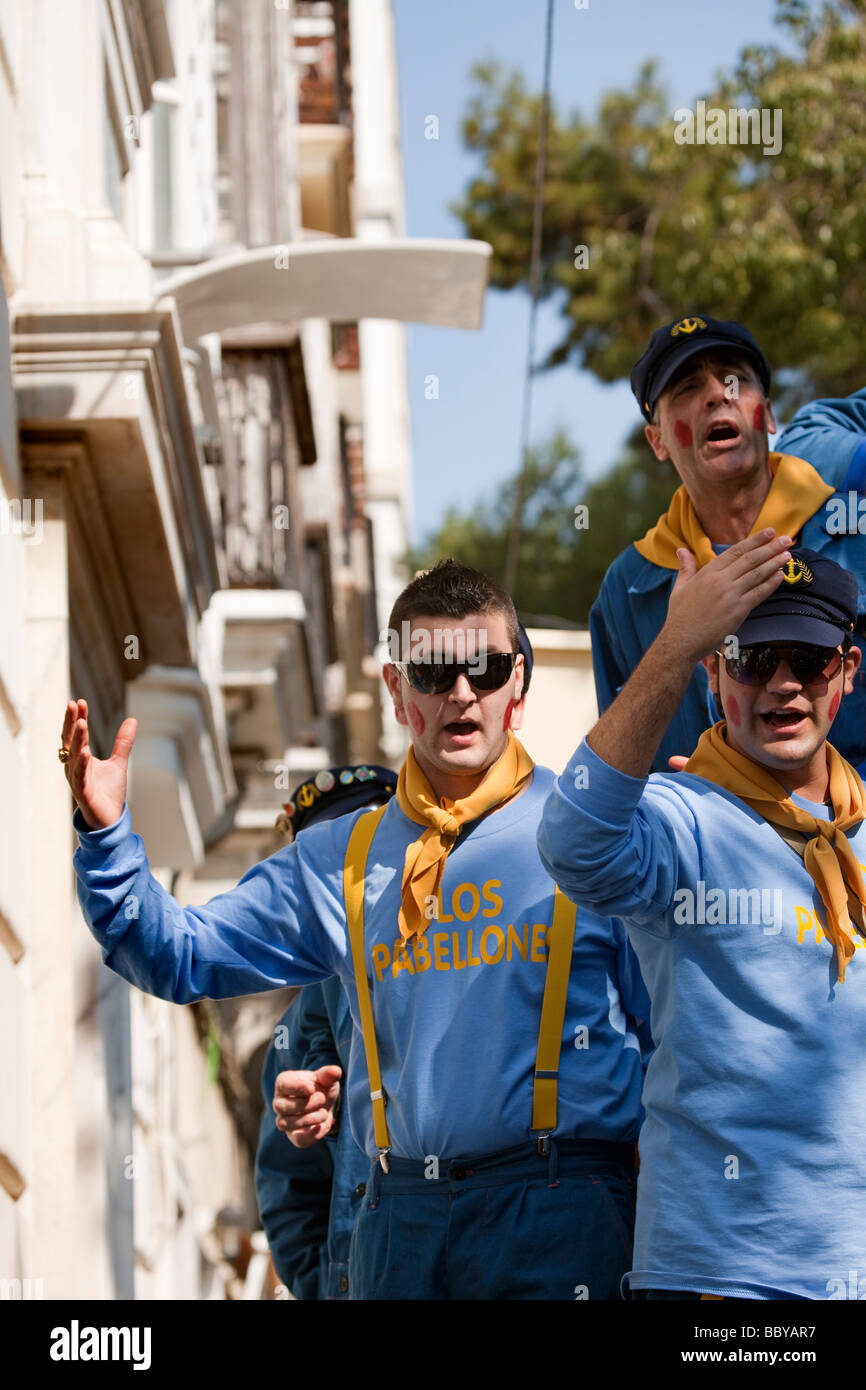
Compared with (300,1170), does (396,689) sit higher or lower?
higher

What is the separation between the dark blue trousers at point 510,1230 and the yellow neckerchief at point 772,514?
144 centimetres

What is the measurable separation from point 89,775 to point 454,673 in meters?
0.73

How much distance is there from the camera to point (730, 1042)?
3.91 m

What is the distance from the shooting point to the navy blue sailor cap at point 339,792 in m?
5.84

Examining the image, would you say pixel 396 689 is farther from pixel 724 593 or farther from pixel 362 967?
pixel 724 593

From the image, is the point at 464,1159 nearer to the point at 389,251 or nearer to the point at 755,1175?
the point at 755,1175

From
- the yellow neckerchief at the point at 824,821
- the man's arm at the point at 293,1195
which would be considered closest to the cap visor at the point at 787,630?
the yellow neckerchief at the point at 824,821

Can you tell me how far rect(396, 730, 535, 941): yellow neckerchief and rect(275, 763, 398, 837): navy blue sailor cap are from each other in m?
1.13

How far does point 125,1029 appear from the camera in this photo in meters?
9.78

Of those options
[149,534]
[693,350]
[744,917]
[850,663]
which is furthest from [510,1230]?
[149,534]

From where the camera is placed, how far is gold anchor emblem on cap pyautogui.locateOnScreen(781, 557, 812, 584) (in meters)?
4.14

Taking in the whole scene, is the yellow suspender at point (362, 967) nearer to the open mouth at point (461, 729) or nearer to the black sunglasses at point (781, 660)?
the open mouth at point (461, 729)

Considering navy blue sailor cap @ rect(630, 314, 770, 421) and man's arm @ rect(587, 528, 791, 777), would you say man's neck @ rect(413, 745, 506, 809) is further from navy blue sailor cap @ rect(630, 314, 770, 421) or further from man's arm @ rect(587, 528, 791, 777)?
navy blue sailor cap @ rect(630, 314, 770, 421)
